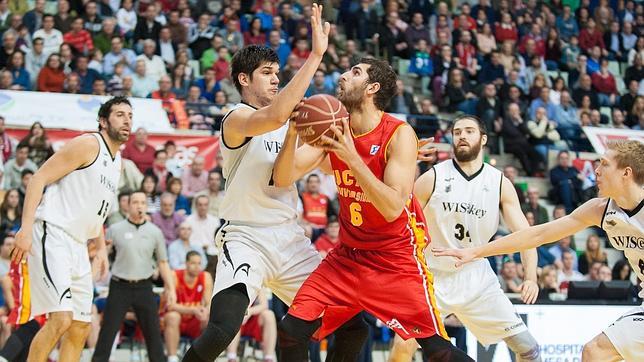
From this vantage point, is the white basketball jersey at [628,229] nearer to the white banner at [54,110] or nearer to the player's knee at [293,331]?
the player's knee at [293,331]

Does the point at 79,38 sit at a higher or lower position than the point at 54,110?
higher

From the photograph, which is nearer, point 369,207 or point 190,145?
point 369,207

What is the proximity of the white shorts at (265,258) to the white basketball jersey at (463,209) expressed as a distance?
175cm

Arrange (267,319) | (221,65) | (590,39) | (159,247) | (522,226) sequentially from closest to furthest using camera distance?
(522,226) < (159,247) < (267,319) < (221,65) < (590,39)

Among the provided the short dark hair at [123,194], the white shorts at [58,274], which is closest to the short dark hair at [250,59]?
the white shorts at [58,274]

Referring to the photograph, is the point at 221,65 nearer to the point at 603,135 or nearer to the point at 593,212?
the point at 603,135

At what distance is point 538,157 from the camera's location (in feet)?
53.2

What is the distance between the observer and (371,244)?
548 centimetres

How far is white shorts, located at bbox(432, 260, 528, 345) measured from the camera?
6.70 m

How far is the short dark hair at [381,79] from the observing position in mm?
5520

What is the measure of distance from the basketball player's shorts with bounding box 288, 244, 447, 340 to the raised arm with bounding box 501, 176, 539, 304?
1.30 m

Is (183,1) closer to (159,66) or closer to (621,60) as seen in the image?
(159,66)

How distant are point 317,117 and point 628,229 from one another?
6.59 ft

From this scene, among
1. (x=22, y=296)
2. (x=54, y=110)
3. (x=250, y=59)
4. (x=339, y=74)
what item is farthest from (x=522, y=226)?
(x=339, y=74)
